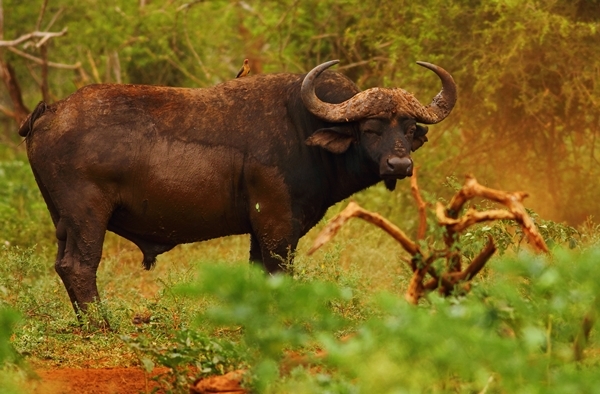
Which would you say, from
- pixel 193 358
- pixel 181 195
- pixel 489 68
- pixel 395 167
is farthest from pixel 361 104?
pixel 489 68

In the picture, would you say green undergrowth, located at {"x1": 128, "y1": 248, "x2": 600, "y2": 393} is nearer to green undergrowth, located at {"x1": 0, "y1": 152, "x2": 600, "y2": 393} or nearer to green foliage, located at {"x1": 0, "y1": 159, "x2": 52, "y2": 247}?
green undergrowth, located at {"x1": 0, "y1": 152, "x2": 600, "y2": 393}

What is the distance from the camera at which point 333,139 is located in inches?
320

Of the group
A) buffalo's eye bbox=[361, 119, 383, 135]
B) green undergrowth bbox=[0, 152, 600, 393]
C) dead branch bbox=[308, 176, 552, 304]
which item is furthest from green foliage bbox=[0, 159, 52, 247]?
dead branch bbox=[308, 176, 552, 304]

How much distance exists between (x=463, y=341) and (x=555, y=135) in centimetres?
834

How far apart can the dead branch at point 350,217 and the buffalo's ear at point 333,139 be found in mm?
2631

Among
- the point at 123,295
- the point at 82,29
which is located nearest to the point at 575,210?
the point at 123,295

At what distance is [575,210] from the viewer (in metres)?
12.4

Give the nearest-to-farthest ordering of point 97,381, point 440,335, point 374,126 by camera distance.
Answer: point 440,335 → point 97,381 → point 374,126

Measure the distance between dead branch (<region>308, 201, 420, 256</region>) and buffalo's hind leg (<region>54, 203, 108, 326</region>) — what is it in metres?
3.06

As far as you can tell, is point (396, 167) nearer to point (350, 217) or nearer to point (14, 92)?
point (350, 217)

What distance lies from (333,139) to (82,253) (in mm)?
1940

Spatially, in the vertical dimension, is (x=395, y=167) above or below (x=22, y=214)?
above

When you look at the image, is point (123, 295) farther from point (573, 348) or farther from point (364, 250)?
point (573, 348)

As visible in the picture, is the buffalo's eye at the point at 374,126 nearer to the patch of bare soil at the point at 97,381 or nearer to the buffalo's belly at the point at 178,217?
the buffalo's belly at the point at 178,217
